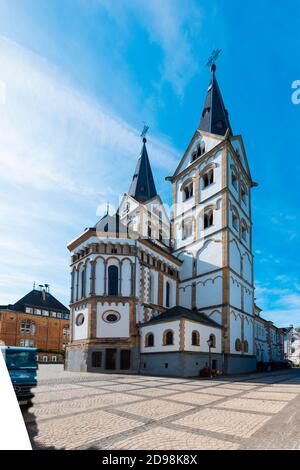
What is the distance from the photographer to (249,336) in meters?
37.2

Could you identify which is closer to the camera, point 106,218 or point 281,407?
point 281,407

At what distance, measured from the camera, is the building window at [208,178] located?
127 feet

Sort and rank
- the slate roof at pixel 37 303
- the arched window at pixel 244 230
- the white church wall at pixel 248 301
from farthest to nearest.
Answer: the slate roof at pixel 37 303 < the arched window at pixel 244 230 < the white church wall at pixel 248 301

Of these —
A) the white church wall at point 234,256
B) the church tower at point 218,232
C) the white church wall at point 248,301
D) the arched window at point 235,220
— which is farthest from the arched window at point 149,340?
the arched window at point 235,220

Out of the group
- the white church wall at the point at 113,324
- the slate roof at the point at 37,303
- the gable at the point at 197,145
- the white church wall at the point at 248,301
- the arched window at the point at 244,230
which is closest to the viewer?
the white church wall at the point at 113,324

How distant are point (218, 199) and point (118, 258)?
14.3 m

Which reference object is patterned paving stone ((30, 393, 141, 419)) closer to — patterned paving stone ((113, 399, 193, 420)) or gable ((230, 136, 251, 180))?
patterned paving stone ((113, 399, 193, 420))

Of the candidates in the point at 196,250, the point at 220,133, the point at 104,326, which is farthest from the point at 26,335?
the point at 220,133

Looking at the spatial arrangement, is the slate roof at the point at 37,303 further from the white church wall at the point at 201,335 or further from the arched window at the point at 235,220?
the arched window at the point at 235,220

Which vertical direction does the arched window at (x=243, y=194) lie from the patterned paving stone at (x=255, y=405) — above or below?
above

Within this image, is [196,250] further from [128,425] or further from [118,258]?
[128,425]

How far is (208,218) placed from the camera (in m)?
37.7

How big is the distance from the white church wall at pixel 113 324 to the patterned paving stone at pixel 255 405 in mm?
18653

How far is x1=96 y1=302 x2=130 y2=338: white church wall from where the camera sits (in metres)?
29.0
